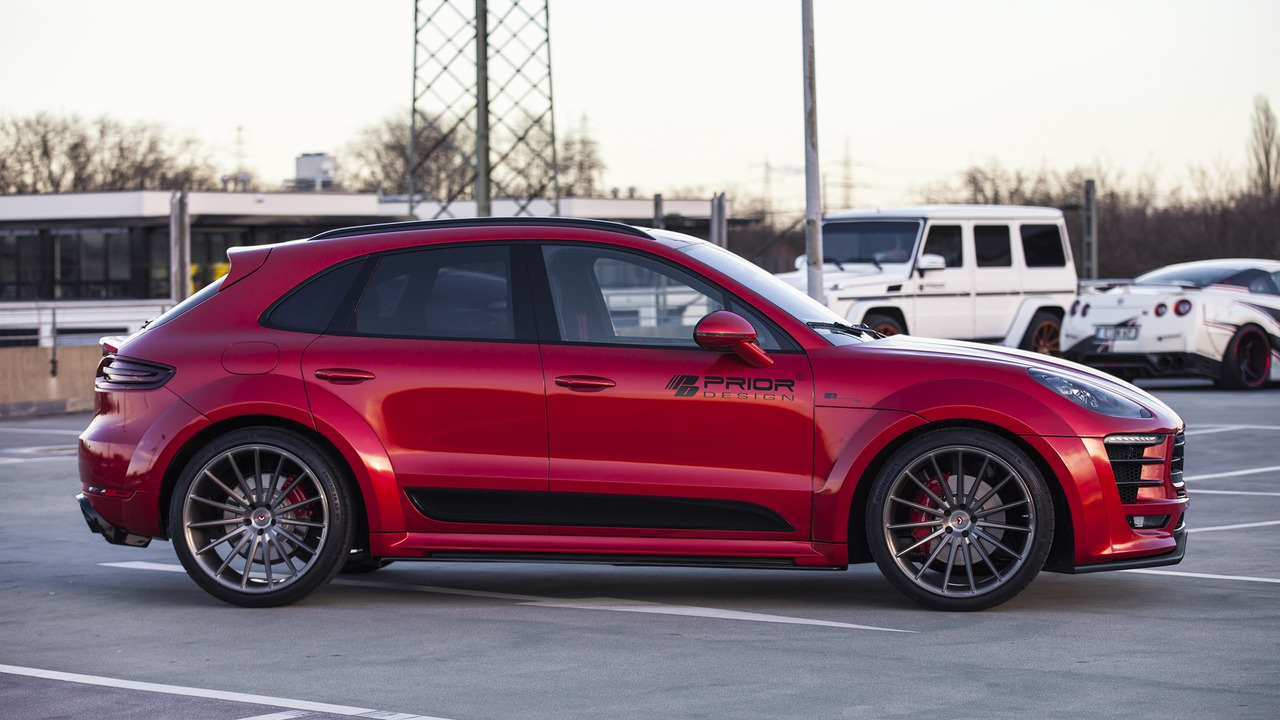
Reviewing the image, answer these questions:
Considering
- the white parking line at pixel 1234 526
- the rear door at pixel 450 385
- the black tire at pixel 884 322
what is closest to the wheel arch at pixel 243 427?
the rear door at pixel 450 385

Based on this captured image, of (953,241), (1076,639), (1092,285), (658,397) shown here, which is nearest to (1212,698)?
(1076,639)

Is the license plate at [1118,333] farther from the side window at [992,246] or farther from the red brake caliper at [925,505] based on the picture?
the red brake caliper at [925,505]

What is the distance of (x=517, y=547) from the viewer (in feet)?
20.5

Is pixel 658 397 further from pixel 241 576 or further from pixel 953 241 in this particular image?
pixel 953 241

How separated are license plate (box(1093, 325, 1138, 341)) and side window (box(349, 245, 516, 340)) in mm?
13437

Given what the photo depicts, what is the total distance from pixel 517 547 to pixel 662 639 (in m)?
0.84

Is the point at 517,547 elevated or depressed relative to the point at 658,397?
depressed

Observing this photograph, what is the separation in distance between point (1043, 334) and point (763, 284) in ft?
47.9

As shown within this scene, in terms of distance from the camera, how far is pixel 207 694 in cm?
496

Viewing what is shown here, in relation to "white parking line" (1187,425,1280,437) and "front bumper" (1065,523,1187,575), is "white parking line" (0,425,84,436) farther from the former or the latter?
"front bumper" (1065,523,1187,575)

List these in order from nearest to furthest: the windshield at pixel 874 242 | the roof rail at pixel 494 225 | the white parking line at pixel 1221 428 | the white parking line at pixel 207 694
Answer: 1. the white parking line at pixel 207 694
2. the roof rail at pixel 494 225
3. the white parking line at pixel 1221 428
4. the windshield at pixel 874 242

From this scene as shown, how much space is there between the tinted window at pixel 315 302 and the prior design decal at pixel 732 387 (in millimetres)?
1537

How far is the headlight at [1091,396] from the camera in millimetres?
6145

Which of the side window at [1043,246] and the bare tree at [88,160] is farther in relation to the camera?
the bare tree at [88,160]
